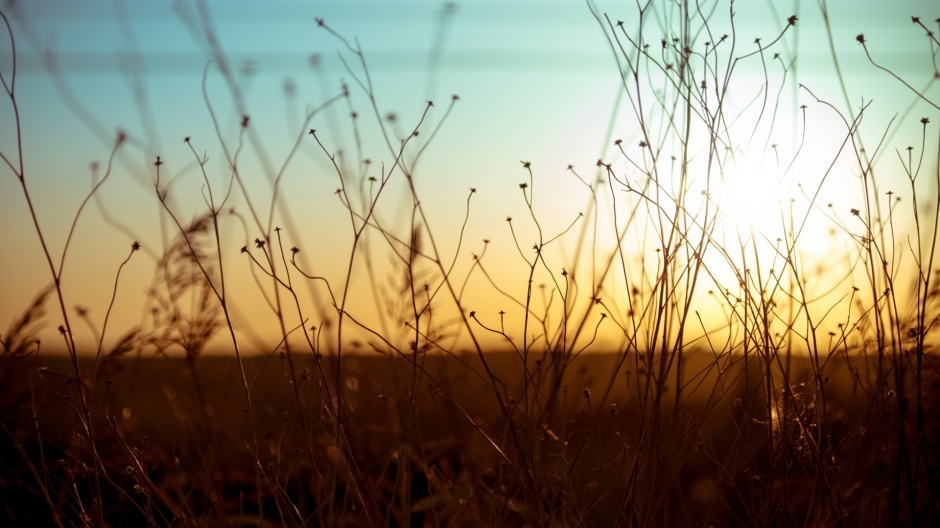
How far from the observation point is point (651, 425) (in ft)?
5.30

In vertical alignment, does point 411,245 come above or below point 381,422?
above

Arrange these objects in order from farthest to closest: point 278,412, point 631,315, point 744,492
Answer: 1. point 744,492
2. point 278,412
3. point 631,315

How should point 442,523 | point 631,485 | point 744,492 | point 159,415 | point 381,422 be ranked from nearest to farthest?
point 631,485 → point 381,422 → point 442,523 → point 744,492 → point 159,415

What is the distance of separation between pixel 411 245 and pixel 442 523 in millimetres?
1398

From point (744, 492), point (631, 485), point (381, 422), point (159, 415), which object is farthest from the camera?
point (159, 415)

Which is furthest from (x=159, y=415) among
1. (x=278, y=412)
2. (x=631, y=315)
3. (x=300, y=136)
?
(x=631, y=315)

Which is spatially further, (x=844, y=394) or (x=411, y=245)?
(x=844, y=394)

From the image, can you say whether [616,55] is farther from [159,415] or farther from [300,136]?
[159,415]

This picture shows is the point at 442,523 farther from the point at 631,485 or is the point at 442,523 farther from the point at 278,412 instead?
the point at 631,485

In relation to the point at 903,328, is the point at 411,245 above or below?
above

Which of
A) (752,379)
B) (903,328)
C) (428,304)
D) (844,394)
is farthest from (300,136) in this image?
(844,394)

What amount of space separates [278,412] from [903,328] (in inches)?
89.9

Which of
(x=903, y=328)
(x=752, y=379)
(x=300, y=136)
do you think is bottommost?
(x=752, y=379)

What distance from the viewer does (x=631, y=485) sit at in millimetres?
1601
